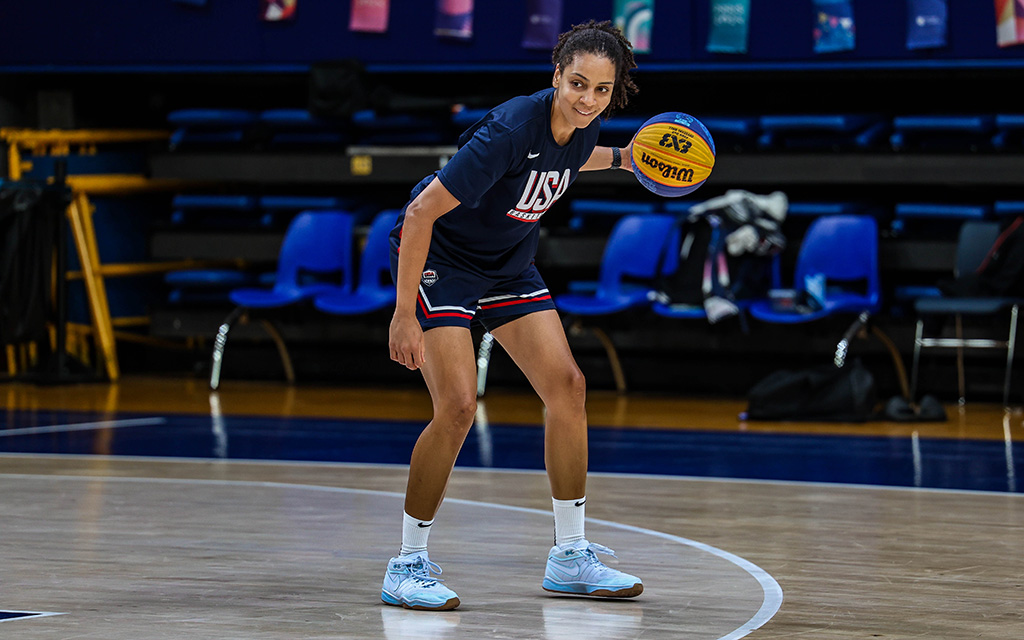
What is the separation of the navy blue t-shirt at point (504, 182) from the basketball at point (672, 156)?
169mm

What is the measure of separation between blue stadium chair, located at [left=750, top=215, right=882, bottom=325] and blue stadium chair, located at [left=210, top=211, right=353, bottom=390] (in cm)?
275

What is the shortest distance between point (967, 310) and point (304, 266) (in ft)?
13.6

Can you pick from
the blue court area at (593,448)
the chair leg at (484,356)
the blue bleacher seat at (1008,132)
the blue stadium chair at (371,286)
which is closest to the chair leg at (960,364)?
the blue bleacher seat at (1008,132)

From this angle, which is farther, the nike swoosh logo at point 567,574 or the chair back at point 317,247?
the chair back at point 317,247

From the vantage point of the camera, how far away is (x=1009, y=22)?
796 centimetres

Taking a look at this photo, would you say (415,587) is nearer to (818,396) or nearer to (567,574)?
(567,574)

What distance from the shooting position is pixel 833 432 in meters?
6.85

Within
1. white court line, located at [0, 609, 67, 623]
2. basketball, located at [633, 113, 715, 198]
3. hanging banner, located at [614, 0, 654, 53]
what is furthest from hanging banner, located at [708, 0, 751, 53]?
white court line, located at [0, 609, 67, 623]

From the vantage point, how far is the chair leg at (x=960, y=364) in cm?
787

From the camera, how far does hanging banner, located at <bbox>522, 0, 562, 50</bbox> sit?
341 inches

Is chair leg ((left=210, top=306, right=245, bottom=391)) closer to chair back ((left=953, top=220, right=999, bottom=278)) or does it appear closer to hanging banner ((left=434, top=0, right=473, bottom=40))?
hanging banner ((left=434, top=0, right=473, bottom=40))

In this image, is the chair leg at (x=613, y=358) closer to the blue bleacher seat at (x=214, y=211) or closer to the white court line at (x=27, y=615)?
the blue bleacher seat at (x=214, y=211)

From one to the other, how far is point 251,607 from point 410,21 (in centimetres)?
645

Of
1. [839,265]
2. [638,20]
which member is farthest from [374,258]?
[839,265]
